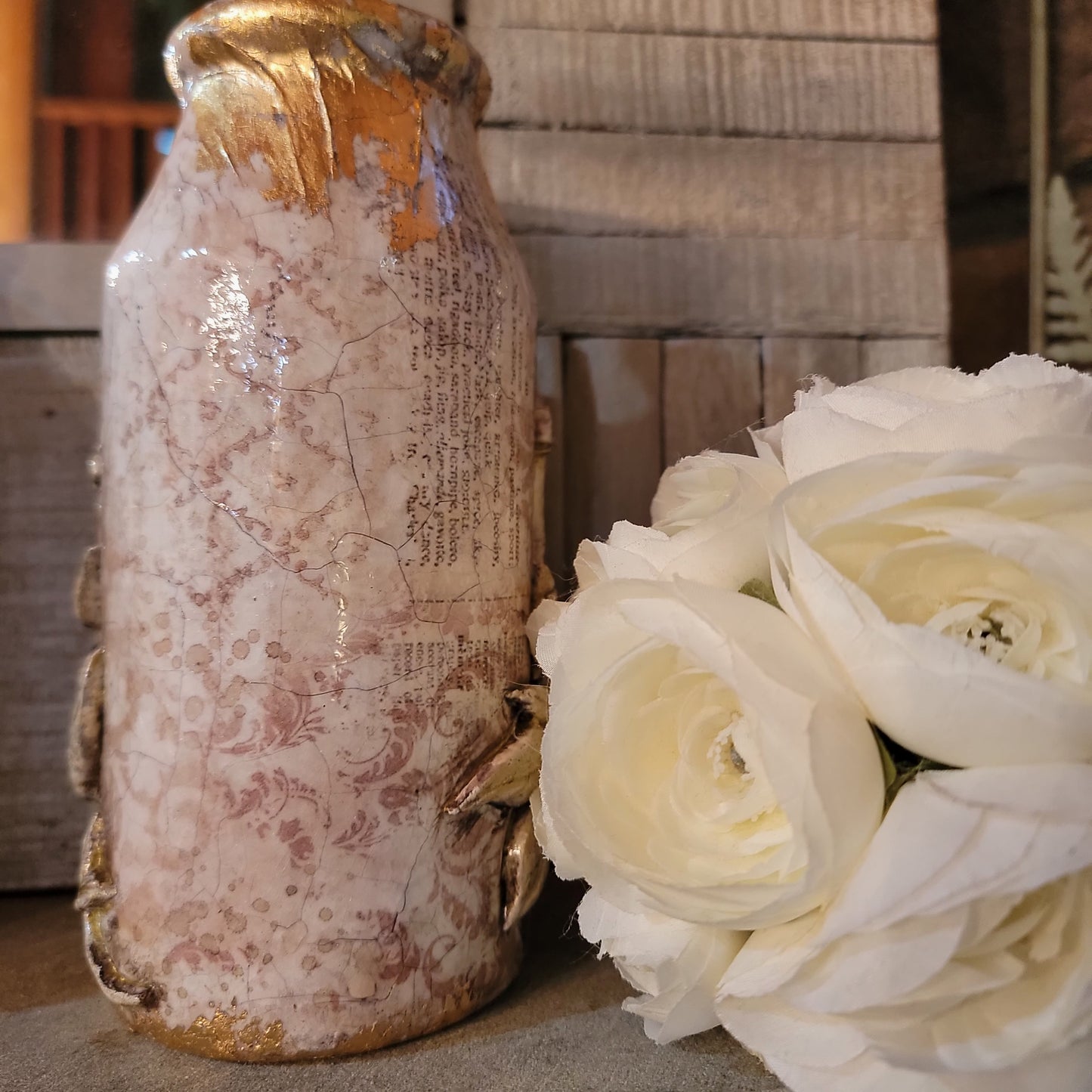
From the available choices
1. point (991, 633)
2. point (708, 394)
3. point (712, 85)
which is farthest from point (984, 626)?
point (712, 85)

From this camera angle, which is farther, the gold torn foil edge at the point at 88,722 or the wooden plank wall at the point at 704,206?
the wooden plank wall at the point at 704,206

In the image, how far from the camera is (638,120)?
650 mm

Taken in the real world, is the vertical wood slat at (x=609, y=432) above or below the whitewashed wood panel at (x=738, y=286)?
below

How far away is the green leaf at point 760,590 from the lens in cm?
36

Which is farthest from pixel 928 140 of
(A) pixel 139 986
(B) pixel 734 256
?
(A) pixel 139 986

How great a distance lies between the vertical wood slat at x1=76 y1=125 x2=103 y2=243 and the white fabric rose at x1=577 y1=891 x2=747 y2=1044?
60 cm

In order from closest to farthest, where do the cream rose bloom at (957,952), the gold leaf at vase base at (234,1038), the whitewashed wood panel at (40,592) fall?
1. the cream rose bloom at (957,952)
2. the gold leaf at vase base at (234,1038)
3. the whitewashed wood panel at (40,592)

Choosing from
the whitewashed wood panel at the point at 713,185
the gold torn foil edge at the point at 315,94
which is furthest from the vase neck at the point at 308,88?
the whitewashed wood panel at the point at 713,185

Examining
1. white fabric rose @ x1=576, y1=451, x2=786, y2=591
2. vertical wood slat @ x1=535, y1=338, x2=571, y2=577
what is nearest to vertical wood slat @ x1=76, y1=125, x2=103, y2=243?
vertical wood slat @ x1=535, y1=338, x2=571, y2=577

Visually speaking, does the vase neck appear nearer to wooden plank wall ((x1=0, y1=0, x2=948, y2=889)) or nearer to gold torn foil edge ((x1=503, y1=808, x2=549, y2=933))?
wooden plank wall ((x1=0, y1=0, x2=948, y2=889))

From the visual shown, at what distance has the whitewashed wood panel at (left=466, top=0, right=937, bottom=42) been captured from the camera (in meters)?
0.64

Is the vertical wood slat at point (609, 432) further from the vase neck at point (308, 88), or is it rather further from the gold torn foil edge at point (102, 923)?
the gold torn foil edge at point (102, 923)

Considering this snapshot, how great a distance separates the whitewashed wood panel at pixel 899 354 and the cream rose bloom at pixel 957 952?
0.44 meters

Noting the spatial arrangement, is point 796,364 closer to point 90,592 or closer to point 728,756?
point 728,756
